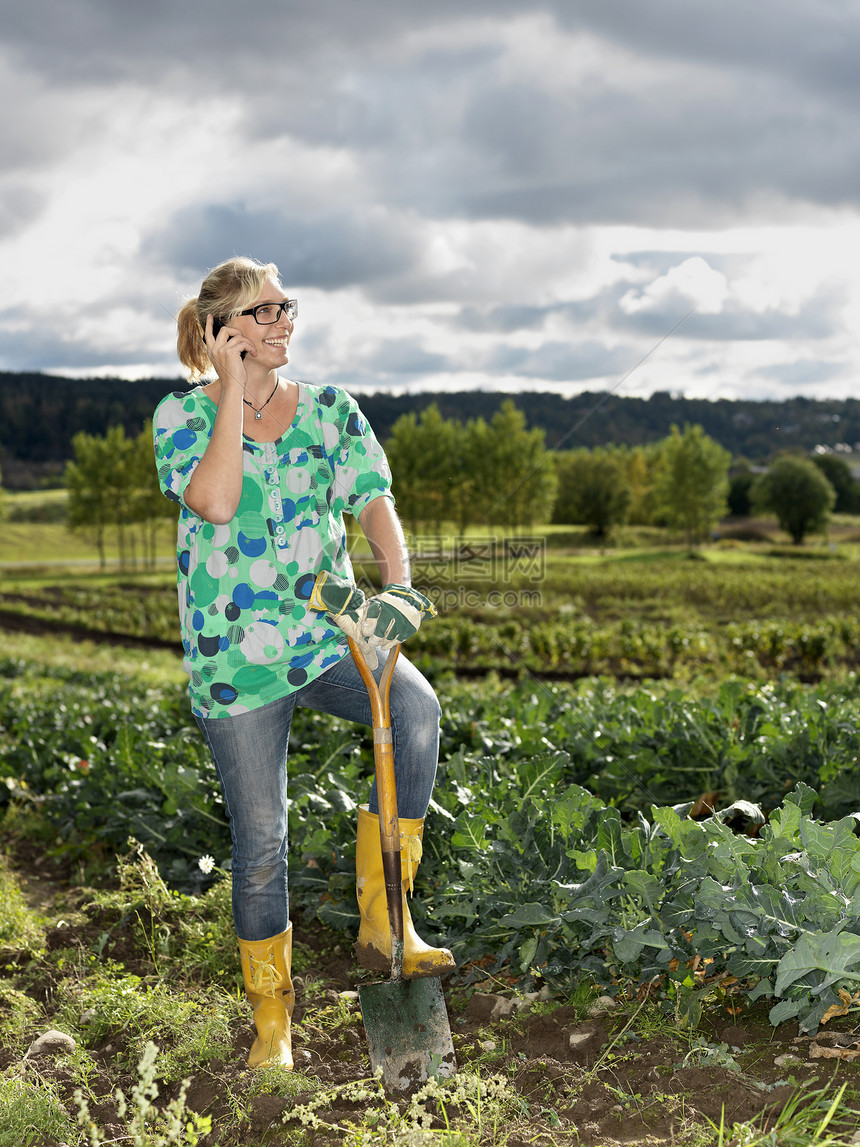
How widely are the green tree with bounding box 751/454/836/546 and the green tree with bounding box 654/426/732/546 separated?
6862 millimetres

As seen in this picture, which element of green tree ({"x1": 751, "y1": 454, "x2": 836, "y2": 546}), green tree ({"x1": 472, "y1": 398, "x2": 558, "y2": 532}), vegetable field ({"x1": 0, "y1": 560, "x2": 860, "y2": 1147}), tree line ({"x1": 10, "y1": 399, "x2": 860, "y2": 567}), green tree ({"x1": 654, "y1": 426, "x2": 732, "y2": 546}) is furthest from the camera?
green tree ({"x1": 751, "y1": 454, "x2": 836, "y2": 546})

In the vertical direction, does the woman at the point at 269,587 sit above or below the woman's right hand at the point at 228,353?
below

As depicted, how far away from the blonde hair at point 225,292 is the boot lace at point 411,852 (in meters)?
1.59

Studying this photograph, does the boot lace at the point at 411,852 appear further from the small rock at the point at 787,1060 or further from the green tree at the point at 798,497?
the green tree at the point at 798,497

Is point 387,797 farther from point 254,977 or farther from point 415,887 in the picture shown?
point 415,887

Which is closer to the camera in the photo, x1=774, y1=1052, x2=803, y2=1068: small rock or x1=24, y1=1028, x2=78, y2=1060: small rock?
x1=774, y1=1052, x2=803, y2=1068: small rock

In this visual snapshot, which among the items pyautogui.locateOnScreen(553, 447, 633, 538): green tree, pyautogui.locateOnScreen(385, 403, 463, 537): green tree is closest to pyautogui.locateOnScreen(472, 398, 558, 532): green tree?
pyautogui.locateOnScreen(385, 403, 463, 537): green tree

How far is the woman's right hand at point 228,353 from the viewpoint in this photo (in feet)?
7.52

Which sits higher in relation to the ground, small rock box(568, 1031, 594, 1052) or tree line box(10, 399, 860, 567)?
tree line box(10, 399, 860, 567)

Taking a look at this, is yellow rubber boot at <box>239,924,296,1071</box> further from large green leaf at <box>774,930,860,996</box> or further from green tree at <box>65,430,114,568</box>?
green tree at <box>65,430,114,568</box>

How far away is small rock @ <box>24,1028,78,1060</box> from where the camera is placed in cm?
266

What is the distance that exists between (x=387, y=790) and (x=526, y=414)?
382 ft

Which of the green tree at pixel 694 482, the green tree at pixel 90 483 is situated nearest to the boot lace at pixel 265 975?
the green tree at pixel 90 483

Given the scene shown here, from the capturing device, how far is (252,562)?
2.36 metres
